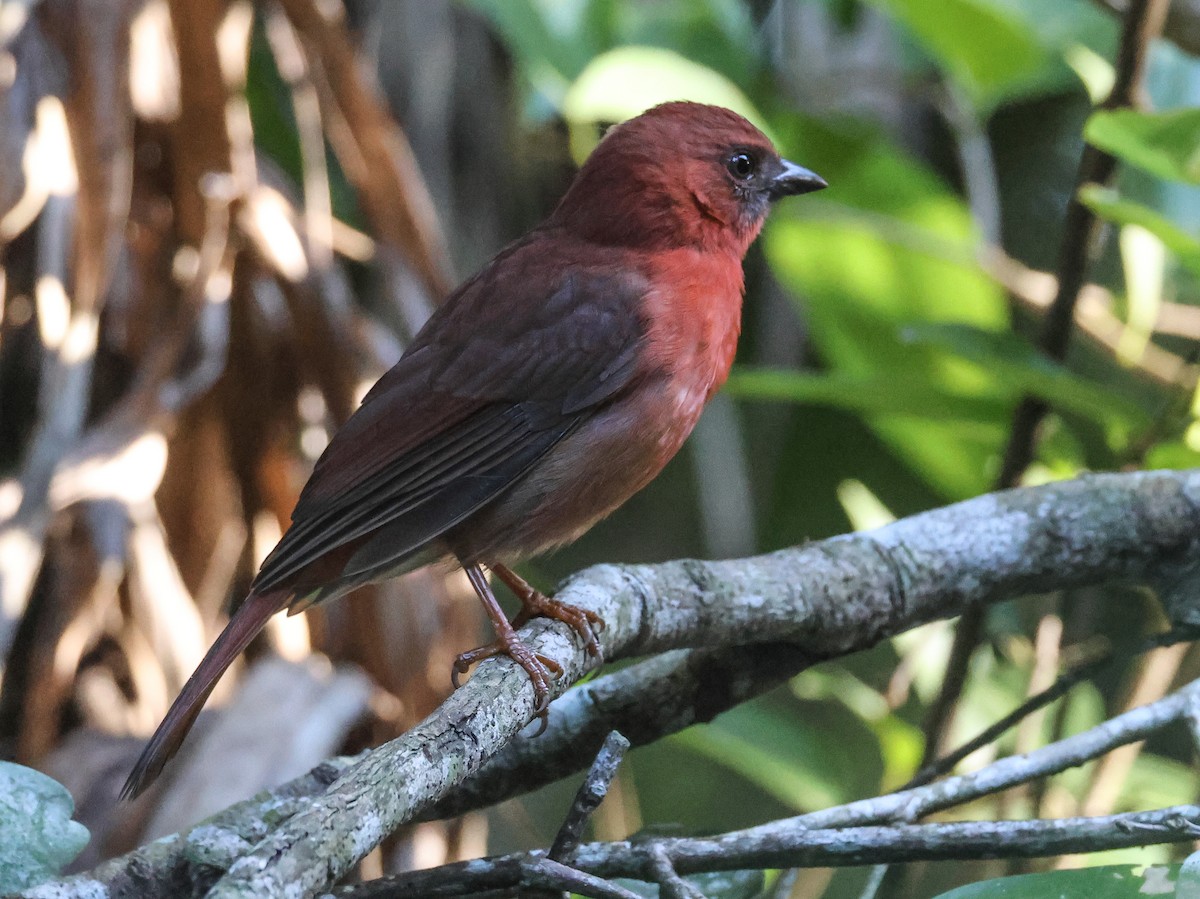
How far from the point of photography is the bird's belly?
2.22 meters

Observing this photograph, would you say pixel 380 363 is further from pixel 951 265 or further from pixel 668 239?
pixel 951 265

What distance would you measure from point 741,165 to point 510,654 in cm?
137

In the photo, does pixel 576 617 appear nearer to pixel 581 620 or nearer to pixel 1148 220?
pixel 581 620

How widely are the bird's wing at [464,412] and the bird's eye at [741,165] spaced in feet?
1.37

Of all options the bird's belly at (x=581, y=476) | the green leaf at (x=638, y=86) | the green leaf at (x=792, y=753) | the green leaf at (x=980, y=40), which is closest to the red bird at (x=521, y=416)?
the bird's belly at (x=581, y=476)

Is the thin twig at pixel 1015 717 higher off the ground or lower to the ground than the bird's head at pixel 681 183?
lower

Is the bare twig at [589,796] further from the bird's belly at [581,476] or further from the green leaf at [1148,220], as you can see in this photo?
the green leaf at [1148,220]

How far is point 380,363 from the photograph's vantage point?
3.00m

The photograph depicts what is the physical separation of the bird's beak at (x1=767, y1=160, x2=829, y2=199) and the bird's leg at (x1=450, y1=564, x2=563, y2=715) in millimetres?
1068

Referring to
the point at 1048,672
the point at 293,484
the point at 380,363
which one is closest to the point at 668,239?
the point at 380,363

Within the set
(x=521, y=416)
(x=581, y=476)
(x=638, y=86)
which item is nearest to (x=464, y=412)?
(x=521, y=416)

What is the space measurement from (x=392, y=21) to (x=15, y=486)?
1.93 m

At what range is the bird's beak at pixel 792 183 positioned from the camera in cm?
271

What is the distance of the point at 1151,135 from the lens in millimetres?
2189
